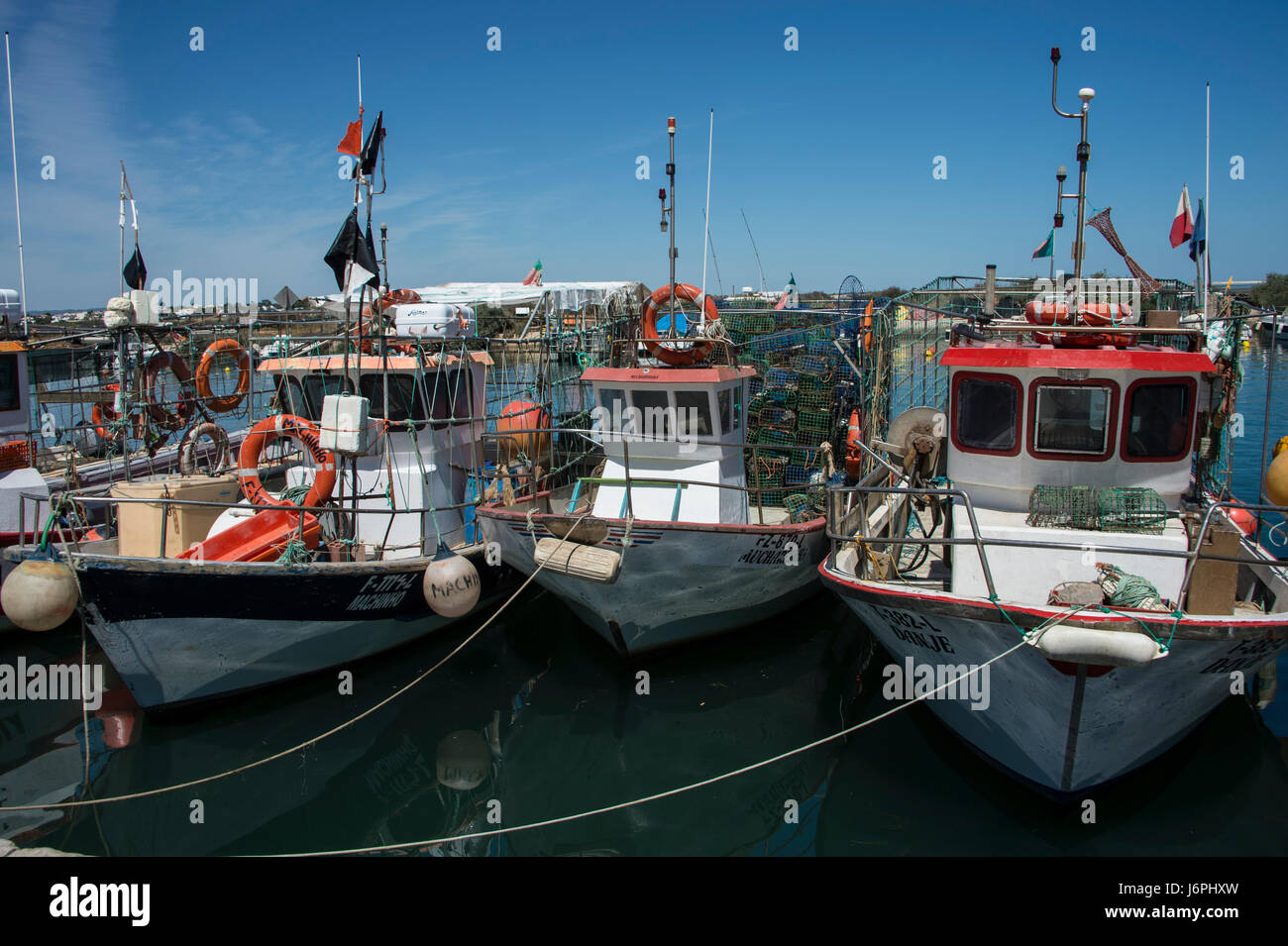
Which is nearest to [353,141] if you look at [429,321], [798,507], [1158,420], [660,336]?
[429,321]

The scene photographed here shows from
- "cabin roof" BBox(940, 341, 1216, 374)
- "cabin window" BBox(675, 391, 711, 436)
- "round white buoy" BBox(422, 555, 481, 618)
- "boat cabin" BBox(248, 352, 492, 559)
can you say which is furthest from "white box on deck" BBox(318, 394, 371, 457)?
"cabin roof" BBox(940, 341, 1216, 374)

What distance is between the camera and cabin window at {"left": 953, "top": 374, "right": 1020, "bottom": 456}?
25.5 feet

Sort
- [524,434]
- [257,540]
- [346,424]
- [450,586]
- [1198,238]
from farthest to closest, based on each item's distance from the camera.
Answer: [524,434], [1198,238], [257,540], [346,424], [450,586]

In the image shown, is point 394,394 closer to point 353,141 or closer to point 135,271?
point 353,141

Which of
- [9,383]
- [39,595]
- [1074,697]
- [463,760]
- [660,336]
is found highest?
[660,336]

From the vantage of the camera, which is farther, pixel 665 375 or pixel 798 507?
pixel 798 507

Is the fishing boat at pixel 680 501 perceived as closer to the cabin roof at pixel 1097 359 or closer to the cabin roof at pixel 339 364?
the cabin roof at pixel 339 364

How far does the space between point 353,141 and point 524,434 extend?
5004mm

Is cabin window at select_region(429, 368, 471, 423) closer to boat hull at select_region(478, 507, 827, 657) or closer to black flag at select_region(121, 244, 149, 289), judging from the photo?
boat hull at select_region(478, 507, 827, 657)

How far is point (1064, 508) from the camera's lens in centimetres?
731

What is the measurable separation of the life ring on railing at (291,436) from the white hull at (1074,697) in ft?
21.5

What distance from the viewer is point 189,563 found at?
27.2ft
